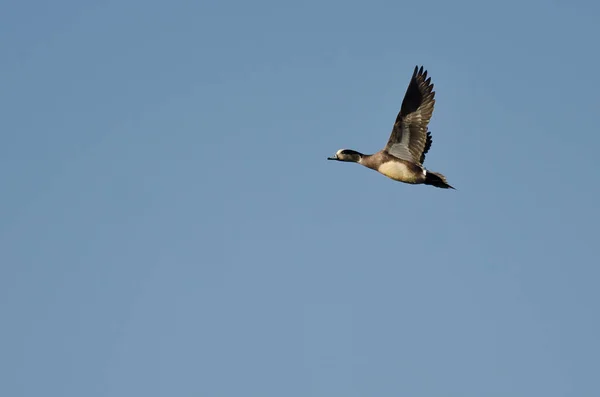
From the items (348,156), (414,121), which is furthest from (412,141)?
(348,156)

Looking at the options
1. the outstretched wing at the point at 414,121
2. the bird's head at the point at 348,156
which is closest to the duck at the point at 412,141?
the outstretched wing at the point at 414,121

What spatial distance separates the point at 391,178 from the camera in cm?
5041

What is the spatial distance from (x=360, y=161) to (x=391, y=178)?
182 cm

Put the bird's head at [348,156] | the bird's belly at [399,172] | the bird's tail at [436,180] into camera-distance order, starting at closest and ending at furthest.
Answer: the bird's tail at [436,180]
the bird's belly at [399,172]
the bird's head at [348,156]

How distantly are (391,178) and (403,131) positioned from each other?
183 cm

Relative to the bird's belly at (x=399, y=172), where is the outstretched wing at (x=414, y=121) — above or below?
above

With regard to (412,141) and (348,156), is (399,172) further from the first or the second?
(348,156)

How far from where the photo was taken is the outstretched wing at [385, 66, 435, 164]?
1949 inches

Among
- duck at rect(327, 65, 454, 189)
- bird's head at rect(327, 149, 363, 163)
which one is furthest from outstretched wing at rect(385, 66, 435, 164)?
bird's head at rect(327, 149, 363, 163)

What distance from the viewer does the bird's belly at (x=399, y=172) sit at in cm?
4978

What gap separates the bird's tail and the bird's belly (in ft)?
1.22

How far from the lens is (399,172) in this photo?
164 ft

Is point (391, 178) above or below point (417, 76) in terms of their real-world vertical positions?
below

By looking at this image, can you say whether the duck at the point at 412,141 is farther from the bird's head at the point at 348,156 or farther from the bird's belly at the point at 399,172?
the bird's head at the point at 348,156
